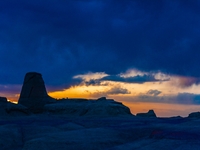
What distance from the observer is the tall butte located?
71125mm

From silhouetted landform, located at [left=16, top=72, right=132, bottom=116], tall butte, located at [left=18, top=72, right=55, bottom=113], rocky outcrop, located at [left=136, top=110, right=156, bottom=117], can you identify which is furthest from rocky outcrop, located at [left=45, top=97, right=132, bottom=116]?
rocky outcrop, located at [left=136, top=110, right=156, bottom=117]

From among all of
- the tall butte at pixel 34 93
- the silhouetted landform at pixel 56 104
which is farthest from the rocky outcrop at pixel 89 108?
the tall butte at pixel 34 93

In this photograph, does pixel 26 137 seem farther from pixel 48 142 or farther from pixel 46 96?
pixel 46 96

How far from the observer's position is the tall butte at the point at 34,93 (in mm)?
71125

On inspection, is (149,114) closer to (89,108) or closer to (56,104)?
(89,108)

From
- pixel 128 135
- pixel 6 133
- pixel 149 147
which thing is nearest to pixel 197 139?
pixel 149 147

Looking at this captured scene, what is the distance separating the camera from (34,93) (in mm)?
71688

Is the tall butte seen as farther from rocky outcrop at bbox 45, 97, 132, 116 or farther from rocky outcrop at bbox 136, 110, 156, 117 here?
rocky outcrop at bbox 136, 110, 156, 117

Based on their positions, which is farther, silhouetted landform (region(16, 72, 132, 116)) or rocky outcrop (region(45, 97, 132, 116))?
silhouetted landform (region(16, 72, 132, 116))

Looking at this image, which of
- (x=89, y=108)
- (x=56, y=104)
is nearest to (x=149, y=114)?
(x=89, y=108)

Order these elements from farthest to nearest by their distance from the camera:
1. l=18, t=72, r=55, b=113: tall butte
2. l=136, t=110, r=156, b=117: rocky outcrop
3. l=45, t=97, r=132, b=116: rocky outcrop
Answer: l=18, t=72, r=55, b=113: tall butte, l=136, t=110, r=156, b=117: rocky outcrop, l=45, t=97, r=132, b=116: rocky outcrop

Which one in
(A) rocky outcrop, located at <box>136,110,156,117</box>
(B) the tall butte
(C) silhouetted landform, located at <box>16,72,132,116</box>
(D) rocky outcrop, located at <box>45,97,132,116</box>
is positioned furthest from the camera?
(B) the tall butte

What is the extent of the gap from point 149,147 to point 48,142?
6.76 m

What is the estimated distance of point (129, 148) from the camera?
63.8 feet
